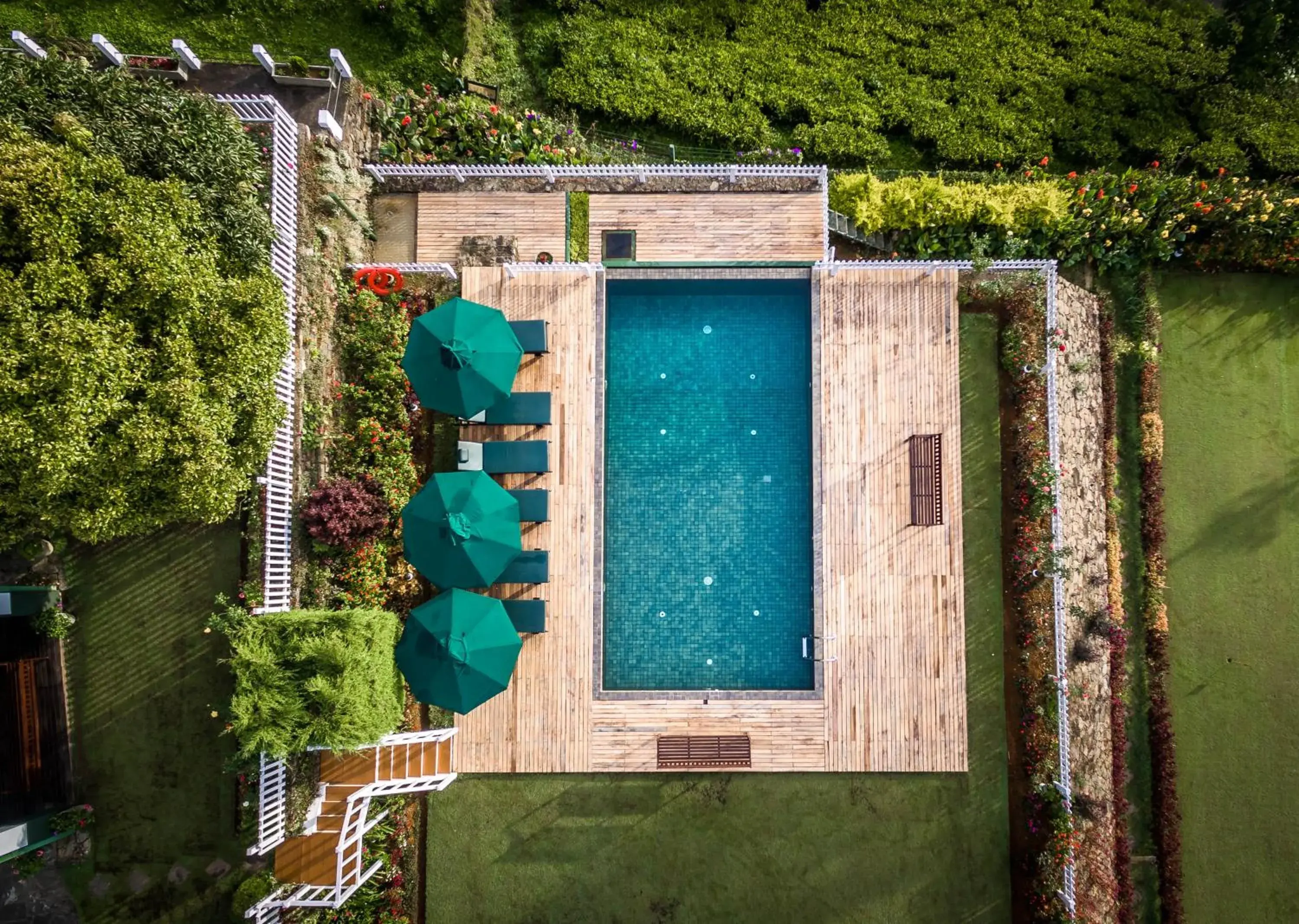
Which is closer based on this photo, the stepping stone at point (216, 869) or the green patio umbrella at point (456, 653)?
the green patio umbrella at point (456, 653)

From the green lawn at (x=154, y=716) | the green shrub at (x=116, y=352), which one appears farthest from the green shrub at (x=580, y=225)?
the green lawn at (x=154, y=716)

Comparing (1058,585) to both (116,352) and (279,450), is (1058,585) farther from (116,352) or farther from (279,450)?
(116,352)

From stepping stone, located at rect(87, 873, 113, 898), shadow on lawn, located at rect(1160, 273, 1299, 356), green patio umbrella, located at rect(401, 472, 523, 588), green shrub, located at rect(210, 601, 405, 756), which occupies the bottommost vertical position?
stepping stone, located at rect(87, 873, 113, 898)

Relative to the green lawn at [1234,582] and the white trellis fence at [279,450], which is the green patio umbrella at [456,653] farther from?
the green lawn at [1234,582]

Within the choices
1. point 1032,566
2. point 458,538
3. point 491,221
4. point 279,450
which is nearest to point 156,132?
point 279,450

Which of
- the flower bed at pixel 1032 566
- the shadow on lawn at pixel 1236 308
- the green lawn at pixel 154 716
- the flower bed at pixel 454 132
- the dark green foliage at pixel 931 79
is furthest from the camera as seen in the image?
the dark green foliage at pixel 931 79

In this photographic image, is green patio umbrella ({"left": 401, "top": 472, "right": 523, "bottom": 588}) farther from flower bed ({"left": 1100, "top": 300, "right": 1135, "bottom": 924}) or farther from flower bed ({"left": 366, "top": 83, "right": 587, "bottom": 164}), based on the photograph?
flower bed ({"left": 1100, "top": 300, "right": 1135, "bottom": 924})

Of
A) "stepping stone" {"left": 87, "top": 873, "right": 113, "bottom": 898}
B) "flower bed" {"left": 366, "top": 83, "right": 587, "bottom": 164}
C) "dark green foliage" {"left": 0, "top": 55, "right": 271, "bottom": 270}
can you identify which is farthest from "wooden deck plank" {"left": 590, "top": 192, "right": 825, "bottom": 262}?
"stepping stone" {"left": 87, "top": 873, "right": 113, "bottom": 898}
